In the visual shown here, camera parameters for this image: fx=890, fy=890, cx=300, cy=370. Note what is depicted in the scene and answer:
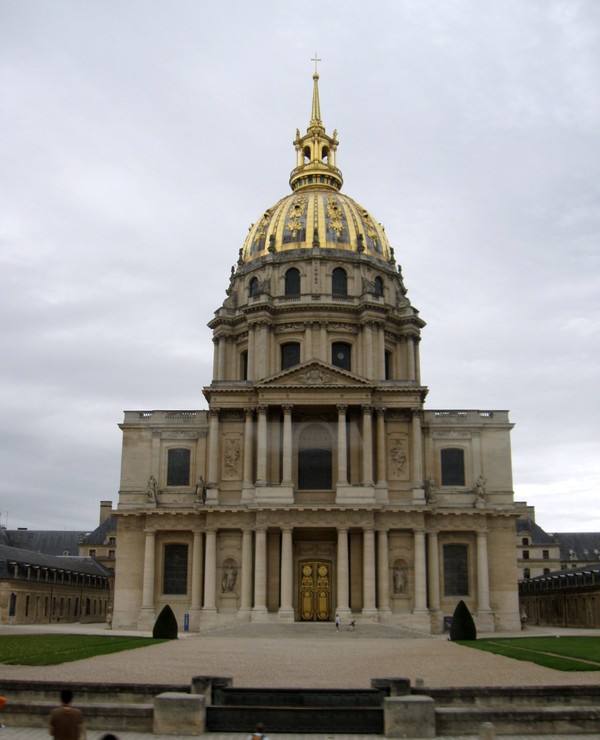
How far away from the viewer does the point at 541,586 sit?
272 feet

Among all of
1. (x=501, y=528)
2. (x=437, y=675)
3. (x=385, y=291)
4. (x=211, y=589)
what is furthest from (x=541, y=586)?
(x=437, y=675)

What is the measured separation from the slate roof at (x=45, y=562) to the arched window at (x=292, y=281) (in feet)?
97.3

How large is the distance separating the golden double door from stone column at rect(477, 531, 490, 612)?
33.0 feet

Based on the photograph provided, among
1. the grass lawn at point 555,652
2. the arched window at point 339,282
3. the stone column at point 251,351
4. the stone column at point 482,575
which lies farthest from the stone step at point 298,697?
the arched window at point 339,282

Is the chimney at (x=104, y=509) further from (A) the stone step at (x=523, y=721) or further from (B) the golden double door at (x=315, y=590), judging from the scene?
(A) the stone step at (x=523, y=721)

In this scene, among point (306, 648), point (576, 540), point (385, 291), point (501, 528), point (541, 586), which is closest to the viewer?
point (306, 648)

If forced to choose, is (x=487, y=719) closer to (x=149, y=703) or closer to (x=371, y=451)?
(x=149, y=703)

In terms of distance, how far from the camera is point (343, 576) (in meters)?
56.4

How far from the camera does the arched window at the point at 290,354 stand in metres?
69.2

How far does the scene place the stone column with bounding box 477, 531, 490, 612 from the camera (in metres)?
58.9

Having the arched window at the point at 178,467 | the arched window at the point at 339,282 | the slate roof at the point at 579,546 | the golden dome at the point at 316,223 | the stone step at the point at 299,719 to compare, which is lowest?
the stone step at the point at 299,719

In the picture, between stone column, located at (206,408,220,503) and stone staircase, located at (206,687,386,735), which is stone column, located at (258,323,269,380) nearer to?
stone column, located at (206,408,220,503)

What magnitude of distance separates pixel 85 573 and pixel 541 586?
42664mm

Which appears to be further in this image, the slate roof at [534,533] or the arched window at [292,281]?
the slate roof at [534,533]
